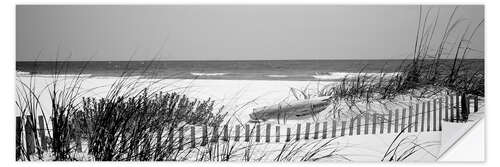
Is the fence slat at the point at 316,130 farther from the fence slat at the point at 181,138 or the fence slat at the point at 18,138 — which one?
the fence slat at the point at 18,138

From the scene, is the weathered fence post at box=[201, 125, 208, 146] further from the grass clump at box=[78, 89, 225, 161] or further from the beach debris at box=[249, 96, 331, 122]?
the beach debris at box=[249, 96, 331, 122]

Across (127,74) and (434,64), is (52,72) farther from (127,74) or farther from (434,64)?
(434,64)

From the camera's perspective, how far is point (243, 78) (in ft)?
11.5

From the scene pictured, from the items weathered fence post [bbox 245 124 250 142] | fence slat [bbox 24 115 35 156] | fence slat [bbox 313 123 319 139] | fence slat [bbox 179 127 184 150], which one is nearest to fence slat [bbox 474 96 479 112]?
fence slat [bbox 313 123 319 139]

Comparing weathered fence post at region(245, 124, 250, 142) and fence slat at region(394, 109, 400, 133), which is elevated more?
fence slat at region(394, 109, 400, 133)

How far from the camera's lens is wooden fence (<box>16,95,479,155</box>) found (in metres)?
3.48

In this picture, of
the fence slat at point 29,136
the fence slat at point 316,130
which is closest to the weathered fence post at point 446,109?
the fence slat at point 316,130

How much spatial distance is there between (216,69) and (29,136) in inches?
56.9

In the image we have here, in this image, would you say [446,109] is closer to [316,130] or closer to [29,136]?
[316,130]

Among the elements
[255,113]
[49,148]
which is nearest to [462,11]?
[255,113]

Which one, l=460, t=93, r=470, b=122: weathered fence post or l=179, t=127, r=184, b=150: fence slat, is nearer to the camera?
l=179, t=127, r=184, b=150: fence slat

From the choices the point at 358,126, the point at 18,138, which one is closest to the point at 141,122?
the point at 18,138

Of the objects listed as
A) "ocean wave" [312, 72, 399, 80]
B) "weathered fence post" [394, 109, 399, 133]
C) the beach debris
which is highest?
"ocean wave" [312, 72, 399, 80]

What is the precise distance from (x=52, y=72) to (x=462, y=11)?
3.07 meters
